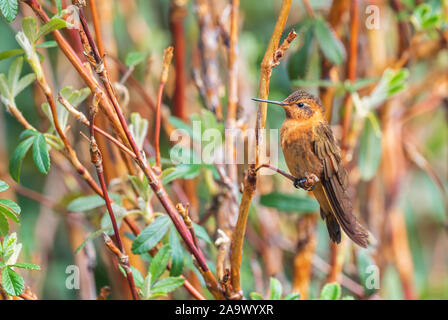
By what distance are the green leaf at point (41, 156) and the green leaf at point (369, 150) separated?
0.95 m

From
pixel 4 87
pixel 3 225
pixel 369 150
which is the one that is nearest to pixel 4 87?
pixel 4 87

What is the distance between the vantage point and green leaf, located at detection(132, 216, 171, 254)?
92 cm

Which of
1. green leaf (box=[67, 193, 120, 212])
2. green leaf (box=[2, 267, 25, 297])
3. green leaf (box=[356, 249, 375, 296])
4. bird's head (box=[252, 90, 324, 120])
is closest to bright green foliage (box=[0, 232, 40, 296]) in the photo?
green leaf (box=[2, 267, 25, 297])

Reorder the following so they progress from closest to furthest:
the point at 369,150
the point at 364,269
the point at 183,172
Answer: the point at 183,172 < the point at 364,269 < the point at 369,150

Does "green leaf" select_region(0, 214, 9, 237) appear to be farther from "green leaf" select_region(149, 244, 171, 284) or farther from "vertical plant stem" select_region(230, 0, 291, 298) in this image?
"vertical plant stem" select_region(230, 0, 291, 298)

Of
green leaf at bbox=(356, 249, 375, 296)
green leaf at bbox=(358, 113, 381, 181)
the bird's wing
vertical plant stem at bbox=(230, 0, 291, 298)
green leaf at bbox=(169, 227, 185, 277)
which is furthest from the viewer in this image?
green leaf at bbox=(358, 113, 381, 181)

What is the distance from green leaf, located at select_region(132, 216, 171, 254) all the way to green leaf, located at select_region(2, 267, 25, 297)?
0.66 feet

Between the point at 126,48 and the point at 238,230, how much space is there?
1.55 metres

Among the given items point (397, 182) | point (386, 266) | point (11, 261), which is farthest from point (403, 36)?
point (11, 261)

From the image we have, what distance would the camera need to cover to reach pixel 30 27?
2.84 feet

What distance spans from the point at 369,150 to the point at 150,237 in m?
0.85

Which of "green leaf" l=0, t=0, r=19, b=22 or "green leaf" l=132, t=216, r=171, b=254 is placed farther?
"green leaf" l=132, t=216, r=171, b=254

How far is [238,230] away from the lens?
2.82ft

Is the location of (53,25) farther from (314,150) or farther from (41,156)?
(314,150)
